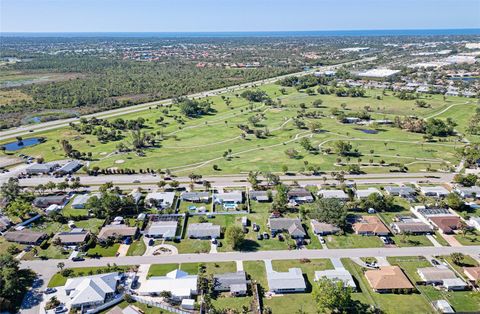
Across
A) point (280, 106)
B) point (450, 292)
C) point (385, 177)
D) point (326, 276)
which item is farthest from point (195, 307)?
point (280, 106)

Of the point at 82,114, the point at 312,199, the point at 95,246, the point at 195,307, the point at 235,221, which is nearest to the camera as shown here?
the point at 195,307

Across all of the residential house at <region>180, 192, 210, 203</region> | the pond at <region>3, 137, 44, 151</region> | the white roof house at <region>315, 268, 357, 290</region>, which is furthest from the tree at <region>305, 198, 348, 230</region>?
the pond at <region>3, 137, 44, 151</region>

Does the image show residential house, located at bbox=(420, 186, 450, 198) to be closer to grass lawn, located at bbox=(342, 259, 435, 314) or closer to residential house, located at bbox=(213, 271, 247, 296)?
grass lawn, located at bbox=(342, 259, 435, 314)

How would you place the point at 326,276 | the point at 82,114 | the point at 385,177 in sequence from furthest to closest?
the point at 82,114 → the point at 385,177 → the point at 326,276

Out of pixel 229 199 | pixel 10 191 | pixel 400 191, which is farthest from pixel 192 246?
pixel 400 191

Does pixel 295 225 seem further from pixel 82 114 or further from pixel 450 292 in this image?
pixel 82 114

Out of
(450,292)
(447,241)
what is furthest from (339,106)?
(450,292)

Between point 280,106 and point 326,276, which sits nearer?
point 326,276

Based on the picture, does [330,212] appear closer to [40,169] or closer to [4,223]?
[4,223]
